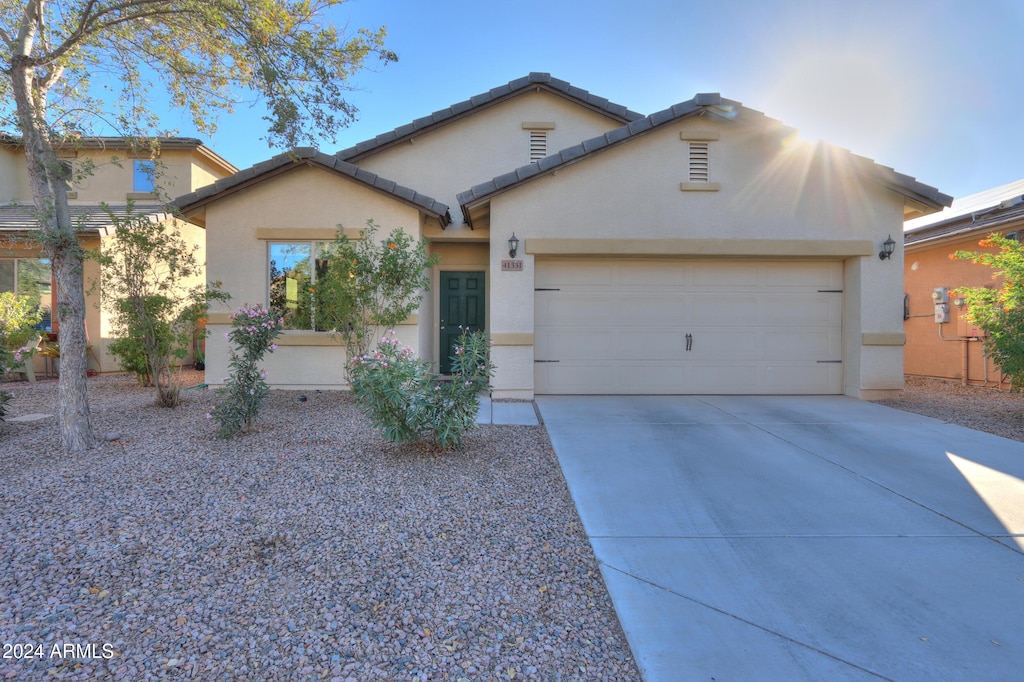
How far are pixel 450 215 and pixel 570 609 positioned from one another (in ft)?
27.3

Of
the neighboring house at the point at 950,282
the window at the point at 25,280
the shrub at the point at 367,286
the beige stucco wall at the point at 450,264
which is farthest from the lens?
the window at the point at 25,280

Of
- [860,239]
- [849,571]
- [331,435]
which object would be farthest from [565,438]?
[860,239]

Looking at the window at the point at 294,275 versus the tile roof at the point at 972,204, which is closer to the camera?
the window at the point at 294,275

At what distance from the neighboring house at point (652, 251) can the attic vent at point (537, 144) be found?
8.35 ft

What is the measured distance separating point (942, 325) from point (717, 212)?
21.4ft

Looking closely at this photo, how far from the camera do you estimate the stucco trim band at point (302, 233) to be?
8.82 m

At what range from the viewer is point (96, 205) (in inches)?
555

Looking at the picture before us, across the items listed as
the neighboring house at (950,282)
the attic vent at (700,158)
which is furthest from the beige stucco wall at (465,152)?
the neighboring house at (950,282)

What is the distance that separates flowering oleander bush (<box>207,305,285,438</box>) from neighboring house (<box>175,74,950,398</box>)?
2.55m

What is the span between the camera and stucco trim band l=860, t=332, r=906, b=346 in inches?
331

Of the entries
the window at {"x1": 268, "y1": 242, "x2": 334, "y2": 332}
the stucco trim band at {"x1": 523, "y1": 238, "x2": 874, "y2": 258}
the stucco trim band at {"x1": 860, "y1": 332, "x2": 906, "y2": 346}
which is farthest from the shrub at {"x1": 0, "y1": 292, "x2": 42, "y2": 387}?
the stucco trim band at {"x1": 860, "y1": 332, "x2": 906, "y2": 346}

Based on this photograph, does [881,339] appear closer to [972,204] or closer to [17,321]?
[972,204]

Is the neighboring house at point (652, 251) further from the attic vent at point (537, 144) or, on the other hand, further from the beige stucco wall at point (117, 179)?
the beige stucco wall at point (117, 179)

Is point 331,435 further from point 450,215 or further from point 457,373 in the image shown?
point 450,215
